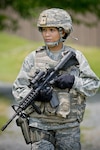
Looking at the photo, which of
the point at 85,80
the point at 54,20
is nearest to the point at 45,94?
the point at 85,80

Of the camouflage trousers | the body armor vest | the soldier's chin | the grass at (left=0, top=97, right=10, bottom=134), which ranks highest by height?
the soldier's chin

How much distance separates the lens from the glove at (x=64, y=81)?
23.2ft

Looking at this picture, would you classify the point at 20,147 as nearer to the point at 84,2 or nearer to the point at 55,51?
the point at 55,51

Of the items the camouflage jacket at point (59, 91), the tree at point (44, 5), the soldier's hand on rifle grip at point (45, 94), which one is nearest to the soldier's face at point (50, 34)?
the camouflage jacket at point (59, 91)

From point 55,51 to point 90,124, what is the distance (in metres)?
4.81

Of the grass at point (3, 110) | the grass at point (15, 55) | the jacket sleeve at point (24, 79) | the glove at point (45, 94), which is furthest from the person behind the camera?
the grass at point (15, 55)

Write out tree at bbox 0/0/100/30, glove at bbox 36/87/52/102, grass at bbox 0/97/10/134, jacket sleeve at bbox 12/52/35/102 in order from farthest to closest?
tree at bbox 0/0/100/30
grass at bbox 0/97/10/134
jacket sleeve at bbox 12/52/35/102
glove at bbox 36/87/52/102

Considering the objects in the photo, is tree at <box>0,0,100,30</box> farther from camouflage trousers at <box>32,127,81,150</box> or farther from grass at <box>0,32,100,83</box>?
camouflage trousers at <box>32,127,81,150</box>

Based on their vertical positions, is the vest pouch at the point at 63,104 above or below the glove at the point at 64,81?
below

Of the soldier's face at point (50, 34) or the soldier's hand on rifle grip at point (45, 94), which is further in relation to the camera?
the soldier's face at point (50, 34)

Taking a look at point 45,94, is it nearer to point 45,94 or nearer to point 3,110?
point 45,94

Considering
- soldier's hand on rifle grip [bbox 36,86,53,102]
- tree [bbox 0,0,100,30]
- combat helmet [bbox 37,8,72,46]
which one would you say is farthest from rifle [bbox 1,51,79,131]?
tree [bbox 0,0,100,30]

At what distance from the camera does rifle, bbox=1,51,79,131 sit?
7027 millimetres

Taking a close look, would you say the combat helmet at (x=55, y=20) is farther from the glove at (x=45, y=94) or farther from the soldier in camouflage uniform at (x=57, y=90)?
the glove at (x=45, y=94)
